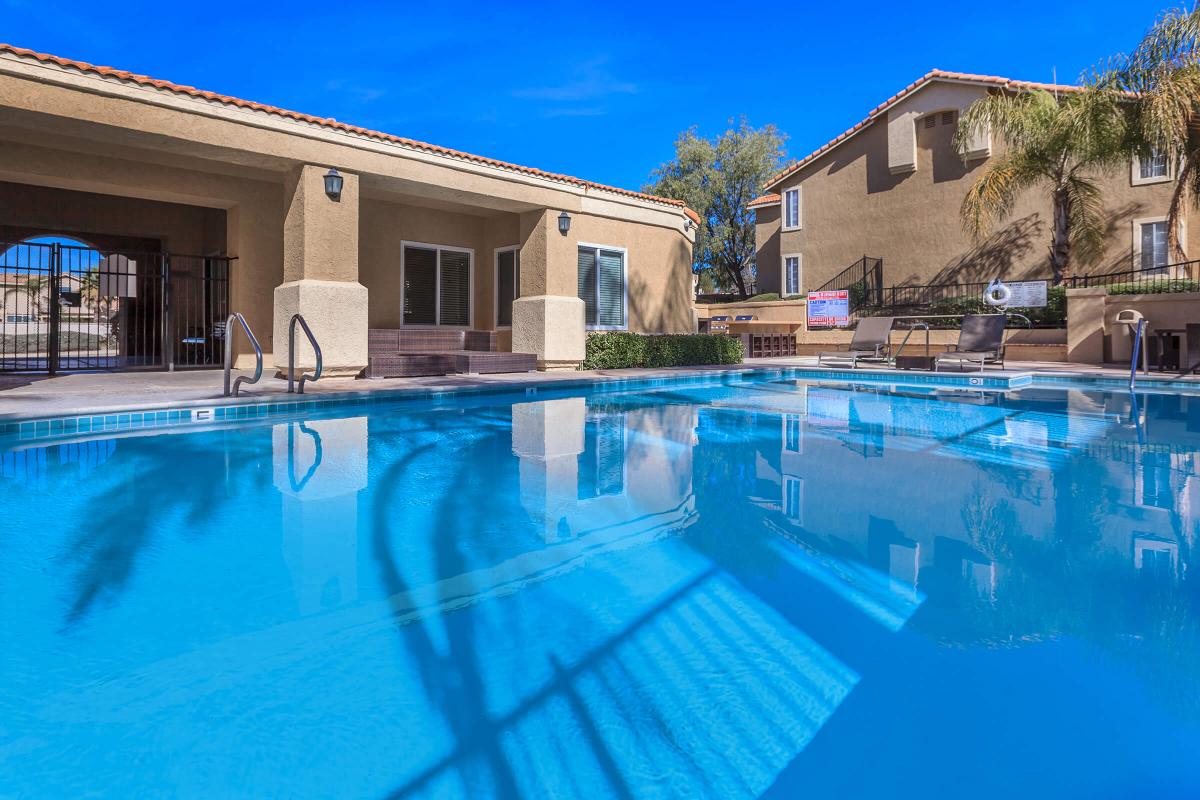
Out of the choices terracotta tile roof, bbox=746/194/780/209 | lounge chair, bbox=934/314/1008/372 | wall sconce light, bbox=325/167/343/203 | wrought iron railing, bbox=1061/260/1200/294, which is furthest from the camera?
terracotta tile roof, bbox=746/194/780/209

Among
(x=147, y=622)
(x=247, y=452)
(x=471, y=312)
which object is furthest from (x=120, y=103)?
(x=147, y=622)

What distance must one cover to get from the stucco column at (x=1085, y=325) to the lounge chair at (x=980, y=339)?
141 inches

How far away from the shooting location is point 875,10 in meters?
25.0

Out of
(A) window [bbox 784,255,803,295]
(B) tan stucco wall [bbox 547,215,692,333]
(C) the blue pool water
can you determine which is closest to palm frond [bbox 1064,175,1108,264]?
(A) window [bbox 784,255,803,295]

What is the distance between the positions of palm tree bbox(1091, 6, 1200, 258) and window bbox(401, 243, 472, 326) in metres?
13.9

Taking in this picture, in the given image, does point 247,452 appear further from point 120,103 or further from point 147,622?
point 120,103

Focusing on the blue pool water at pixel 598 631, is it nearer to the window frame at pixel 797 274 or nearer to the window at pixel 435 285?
the window at pixel 435 285

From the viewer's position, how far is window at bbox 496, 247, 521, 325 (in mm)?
14523

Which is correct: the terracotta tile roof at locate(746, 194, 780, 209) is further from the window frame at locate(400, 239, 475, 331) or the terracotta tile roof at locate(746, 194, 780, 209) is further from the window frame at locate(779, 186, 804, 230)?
the window frame at locate(400, 239, 475, 331)

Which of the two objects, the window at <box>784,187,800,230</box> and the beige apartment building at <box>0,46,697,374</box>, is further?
the window at <box>784,187,800,230</box>

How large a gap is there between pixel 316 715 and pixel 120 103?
981 centimetres

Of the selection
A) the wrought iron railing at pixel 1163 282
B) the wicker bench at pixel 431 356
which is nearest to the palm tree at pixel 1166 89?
the wrought iron railing at pixel 1163 282

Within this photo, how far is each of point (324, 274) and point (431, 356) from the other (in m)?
2.38

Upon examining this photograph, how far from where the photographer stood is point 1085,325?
51.7 ft
